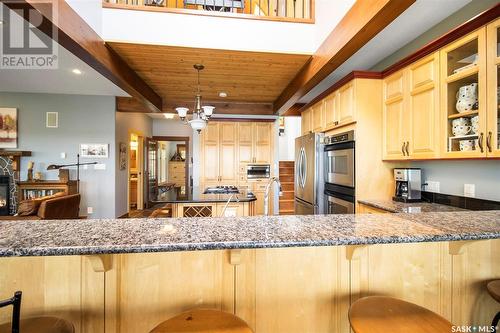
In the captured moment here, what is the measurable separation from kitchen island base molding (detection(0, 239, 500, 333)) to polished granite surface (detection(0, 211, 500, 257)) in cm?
13

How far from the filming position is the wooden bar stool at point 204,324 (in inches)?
33.9

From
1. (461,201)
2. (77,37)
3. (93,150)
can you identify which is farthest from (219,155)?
(461,201)

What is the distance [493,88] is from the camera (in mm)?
1640

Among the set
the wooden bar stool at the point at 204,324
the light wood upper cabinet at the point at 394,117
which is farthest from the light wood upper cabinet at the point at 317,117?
the wooden bar stool at the point at 204,324

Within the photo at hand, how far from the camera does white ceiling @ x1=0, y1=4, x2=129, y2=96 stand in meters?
3.43

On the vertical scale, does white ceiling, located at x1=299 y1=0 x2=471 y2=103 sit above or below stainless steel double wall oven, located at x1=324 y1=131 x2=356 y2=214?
above

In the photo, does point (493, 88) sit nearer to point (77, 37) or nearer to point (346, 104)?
point (346, 104)

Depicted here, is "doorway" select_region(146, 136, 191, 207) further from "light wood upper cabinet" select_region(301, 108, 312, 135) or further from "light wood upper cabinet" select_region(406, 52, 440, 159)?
"light wood upper cabinet" select_region(406, 52, 440, 159)

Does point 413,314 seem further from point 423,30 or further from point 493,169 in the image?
point 423,30

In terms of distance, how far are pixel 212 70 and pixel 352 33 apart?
6.15 ft

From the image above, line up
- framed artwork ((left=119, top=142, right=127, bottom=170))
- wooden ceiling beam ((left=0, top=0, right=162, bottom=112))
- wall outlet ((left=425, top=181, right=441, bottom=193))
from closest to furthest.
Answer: wooden ceiling beam ((left=0, top=0, right=162, bottom=112)) → wall outlet ((left=425, top=181, right=441, bottom=193)) → framed artwork ((left=119, top=142, right=127, bottom=170))

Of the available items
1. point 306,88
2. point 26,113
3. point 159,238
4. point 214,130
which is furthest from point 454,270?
point 26,113

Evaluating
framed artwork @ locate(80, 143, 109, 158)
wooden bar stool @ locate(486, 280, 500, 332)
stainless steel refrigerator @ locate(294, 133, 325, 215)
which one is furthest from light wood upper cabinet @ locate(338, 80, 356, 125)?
framed artwork @ locate(80, 143, 109, 158)

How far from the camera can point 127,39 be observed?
2430 mm
